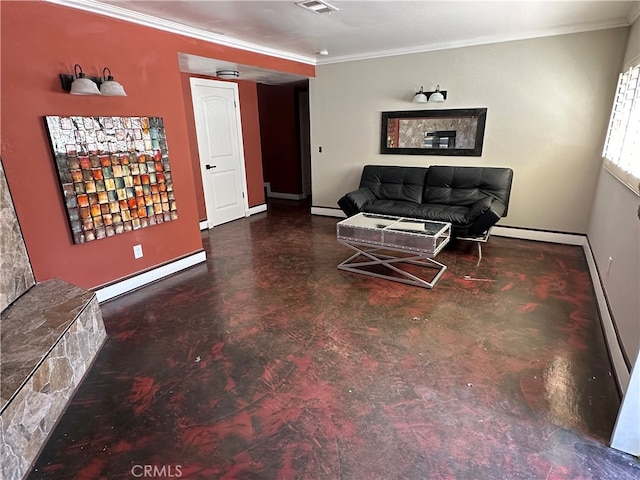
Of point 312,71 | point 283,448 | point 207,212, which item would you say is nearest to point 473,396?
point 283,448

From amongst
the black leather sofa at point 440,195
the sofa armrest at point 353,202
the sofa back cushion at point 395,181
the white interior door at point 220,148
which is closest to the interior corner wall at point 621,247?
the black leather sofa at point 440,195

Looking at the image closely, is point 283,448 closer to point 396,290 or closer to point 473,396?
point 473,396

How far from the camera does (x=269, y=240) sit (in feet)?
15.9

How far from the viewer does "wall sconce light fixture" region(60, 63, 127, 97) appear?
2.63 m

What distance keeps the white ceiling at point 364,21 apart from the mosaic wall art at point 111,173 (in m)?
0.92

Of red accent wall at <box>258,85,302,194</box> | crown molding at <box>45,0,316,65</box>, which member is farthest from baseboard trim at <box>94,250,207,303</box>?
red accent wall at <box>258,85,302,194</box>

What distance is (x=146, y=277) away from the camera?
11.6ft

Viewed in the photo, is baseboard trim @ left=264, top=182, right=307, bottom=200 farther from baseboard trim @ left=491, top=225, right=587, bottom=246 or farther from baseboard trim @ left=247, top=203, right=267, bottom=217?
baseboard trim @ left=491, top=225, right=587, bottom=246

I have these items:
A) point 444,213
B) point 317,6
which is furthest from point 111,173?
point 444,213

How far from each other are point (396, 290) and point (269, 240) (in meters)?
2.15

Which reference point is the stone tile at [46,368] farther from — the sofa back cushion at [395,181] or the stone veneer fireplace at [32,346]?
the sofa back cushion at [395,181]

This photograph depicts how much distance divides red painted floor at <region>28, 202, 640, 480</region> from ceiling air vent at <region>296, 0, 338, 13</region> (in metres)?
2.43

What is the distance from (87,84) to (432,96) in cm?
388

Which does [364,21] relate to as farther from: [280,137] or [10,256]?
[280,137]
